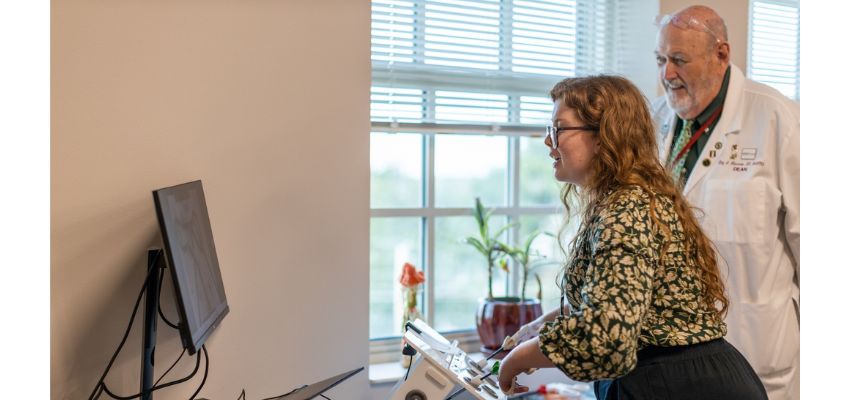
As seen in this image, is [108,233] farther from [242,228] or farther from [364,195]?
[364,195]

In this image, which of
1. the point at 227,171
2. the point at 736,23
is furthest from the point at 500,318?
the point at 736,23

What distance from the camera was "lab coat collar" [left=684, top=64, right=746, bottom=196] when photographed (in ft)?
7.37

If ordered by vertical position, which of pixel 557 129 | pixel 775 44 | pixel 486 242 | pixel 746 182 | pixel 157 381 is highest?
pixel 775 44

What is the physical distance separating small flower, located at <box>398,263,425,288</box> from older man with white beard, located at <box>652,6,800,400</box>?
0.91 meters

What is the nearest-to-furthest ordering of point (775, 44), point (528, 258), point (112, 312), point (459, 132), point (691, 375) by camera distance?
point (691, 375) < point (112, 312) < point (459, 132) < point (528, 258) < point (775, 44)

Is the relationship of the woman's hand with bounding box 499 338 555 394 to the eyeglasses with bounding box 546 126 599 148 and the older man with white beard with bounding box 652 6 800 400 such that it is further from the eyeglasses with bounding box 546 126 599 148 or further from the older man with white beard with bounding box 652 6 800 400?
the older man with white beard with bounding box 652 6 800 400

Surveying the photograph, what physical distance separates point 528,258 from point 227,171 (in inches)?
47.2

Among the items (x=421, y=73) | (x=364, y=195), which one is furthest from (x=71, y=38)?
(x=421, y=73)

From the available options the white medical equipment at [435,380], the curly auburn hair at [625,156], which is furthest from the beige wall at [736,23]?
the white medical equipment at [435,380]

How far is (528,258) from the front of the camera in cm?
259

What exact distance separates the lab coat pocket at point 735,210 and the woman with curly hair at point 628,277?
0.86 m

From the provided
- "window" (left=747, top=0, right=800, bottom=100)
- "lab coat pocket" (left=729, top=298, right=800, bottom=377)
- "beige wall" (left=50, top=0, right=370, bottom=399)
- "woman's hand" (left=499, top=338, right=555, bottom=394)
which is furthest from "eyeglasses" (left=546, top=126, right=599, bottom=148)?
"window" (left=747, top=0, right=800, bottom=100)

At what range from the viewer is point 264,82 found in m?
1.93

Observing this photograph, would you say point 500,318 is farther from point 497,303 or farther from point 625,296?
point 625,296
